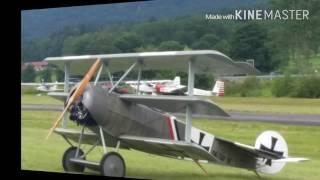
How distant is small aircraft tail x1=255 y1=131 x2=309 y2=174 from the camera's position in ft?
17.9

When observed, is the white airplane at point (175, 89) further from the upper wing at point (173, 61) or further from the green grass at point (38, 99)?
the green grass at point (38, 99)

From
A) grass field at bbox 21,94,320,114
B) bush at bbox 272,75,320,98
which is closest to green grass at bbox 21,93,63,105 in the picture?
grass field at bbox 21,94,320,114

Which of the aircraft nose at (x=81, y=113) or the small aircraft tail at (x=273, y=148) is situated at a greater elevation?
the aircraft nose at (x=81, y=113)

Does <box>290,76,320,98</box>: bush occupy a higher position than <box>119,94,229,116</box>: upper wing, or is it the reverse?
<box>290,76,320,98</box>: bush

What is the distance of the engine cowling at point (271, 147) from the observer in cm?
547

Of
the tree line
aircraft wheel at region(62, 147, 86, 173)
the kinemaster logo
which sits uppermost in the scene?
the kinemaster logo

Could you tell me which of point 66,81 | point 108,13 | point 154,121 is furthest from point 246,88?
point 66,81

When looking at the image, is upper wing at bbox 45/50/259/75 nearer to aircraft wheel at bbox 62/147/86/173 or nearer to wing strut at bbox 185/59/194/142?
wing strut at bbox 185/59/194/142

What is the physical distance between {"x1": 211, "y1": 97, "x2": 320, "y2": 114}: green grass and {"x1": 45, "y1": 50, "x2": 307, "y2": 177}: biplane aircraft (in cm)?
10

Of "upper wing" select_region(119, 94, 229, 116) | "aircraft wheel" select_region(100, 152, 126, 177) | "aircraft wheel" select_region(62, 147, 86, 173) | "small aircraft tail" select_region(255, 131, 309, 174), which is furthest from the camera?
"aircraft wheel" select_region(62, 147, 86, 173)

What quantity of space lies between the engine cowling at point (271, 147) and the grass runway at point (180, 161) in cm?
4

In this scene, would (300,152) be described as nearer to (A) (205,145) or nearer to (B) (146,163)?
(A) (205,145)

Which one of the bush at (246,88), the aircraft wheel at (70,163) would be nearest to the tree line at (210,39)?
the bush at (246,88)

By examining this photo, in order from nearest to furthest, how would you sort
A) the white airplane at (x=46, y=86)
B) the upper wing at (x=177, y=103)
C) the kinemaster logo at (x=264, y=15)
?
the kinemaster logo at (x=264, y=15)
the upper wing at (x=177, y=103)
the white airplane at (x=46, y=86)
